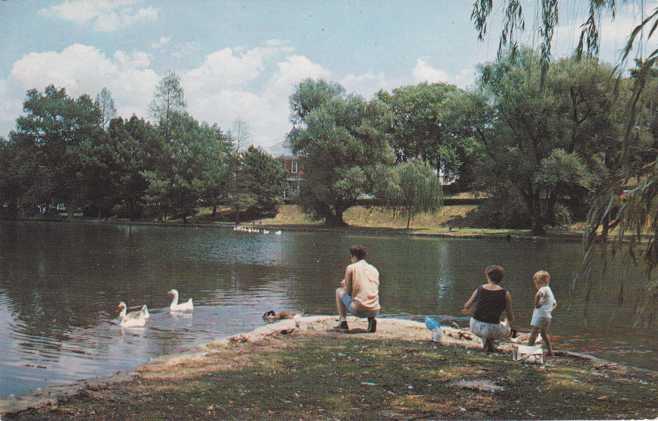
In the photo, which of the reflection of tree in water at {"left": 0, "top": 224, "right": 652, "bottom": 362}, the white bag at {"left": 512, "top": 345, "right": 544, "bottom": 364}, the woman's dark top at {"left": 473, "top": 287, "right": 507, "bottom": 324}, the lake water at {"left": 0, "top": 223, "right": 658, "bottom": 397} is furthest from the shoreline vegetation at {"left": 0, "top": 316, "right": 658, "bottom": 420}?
the reflection of tree in water at {"left": 0, "top": 224, "right": 652, "bottom": 362}

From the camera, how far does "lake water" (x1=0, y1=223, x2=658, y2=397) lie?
954 cm

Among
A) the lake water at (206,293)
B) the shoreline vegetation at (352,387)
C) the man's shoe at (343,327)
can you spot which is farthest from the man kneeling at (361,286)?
the lake water at (206,293)

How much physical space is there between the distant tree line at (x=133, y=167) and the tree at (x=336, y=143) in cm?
877

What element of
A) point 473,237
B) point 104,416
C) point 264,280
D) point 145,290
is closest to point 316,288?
point 264,280

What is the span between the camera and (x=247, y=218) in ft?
224

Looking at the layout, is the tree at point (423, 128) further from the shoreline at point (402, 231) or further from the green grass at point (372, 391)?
the green grass at point (372, 391)

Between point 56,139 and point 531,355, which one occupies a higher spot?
point 56,139

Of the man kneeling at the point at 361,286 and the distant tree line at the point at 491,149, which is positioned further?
the distant tree line at the point at 491,149

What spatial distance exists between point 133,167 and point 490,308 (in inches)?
1840

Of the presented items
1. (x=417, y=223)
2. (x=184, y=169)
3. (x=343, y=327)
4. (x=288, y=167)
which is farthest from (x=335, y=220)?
(x=343, y=327)

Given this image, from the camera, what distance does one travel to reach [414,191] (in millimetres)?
52969

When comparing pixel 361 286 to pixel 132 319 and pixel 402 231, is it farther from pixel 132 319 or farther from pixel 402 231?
pixel 402 231

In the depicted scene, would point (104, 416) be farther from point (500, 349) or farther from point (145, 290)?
point (145, 290)

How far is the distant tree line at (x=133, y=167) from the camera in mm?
18328
